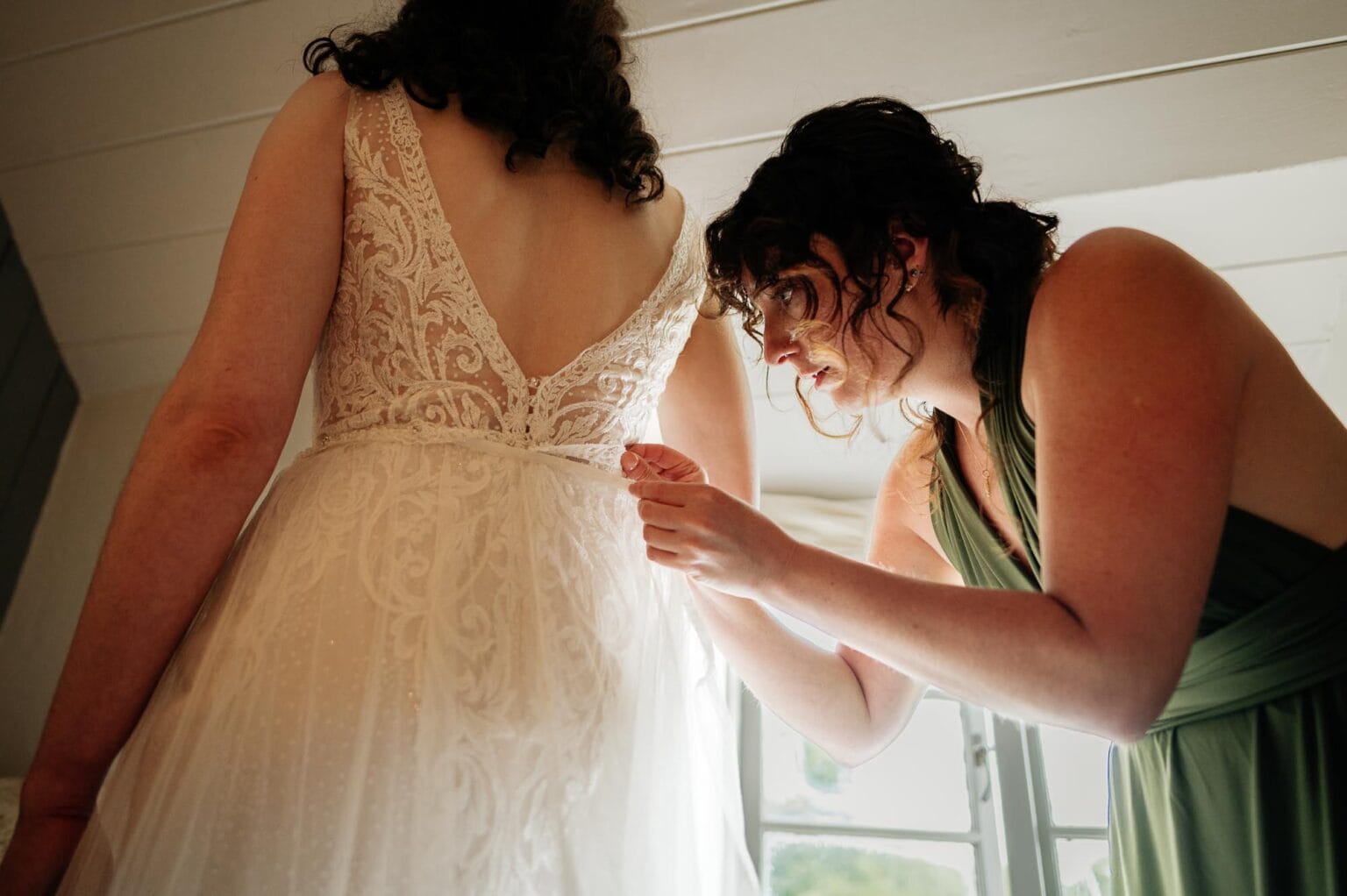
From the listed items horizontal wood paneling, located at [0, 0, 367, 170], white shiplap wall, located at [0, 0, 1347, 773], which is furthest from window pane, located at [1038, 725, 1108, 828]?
horizontal wood paneling, located at [0, 0, 367, 170]

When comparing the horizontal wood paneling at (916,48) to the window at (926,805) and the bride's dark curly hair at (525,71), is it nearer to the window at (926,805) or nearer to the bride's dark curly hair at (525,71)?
the bride's dark curly hair at (525,71)

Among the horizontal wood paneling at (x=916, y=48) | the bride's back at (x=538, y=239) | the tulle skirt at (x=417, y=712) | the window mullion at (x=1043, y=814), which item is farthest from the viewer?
the window mullion at (x=1043, y=814)

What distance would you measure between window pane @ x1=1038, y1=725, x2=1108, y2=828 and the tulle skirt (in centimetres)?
173

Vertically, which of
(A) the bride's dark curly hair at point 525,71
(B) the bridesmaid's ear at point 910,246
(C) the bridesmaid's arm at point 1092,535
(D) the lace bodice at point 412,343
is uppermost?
(A) the bride's dark curly hair at point 525,71

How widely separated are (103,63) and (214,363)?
168cm

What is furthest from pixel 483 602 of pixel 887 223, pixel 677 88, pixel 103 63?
pixel 103 63

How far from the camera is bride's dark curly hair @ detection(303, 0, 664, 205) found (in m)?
0.90

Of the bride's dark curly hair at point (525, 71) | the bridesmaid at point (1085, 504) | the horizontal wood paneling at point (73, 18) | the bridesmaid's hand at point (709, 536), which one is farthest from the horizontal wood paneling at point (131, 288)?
the bridesmaid's hand at point (709, 536)

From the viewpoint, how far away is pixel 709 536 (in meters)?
0.82

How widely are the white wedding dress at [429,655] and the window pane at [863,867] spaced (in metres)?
1.63

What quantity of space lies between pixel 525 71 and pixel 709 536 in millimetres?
517

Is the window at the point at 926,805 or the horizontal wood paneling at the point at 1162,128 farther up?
the horizontal wood paneling at the point at 1162,128

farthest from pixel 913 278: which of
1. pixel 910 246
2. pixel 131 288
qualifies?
pixel 131 288

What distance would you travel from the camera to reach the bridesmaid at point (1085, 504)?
0.74 metres
